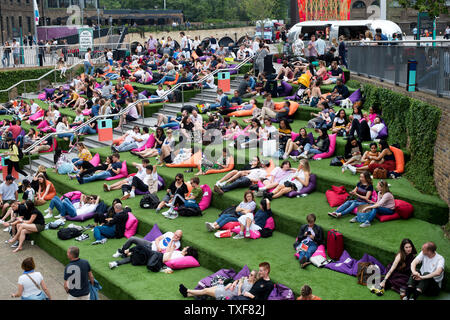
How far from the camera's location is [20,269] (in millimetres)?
13562

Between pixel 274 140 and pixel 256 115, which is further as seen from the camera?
pixel 256 115

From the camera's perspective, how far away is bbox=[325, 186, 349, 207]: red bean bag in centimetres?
1333

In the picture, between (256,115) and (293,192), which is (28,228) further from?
(256,115)

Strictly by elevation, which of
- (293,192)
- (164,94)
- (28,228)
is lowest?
(28,228)

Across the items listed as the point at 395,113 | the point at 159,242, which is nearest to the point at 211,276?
the point at 159,242

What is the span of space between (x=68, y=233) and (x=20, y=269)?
140 cm

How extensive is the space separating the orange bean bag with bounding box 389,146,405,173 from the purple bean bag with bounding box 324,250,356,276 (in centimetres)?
366

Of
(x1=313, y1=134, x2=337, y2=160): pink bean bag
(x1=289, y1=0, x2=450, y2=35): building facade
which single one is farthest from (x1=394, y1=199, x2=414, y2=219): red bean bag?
(x1=289, y1=0, x2=450, y2=35): building facade

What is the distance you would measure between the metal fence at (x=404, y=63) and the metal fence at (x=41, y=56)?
56.5 feet

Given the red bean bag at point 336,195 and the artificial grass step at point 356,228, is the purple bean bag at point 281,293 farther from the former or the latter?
the red bean bag at point 336,195

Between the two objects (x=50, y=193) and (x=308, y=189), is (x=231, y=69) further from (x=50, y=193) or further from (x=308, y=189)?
(x=308, y=189)

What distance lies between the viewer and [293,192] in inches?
563
